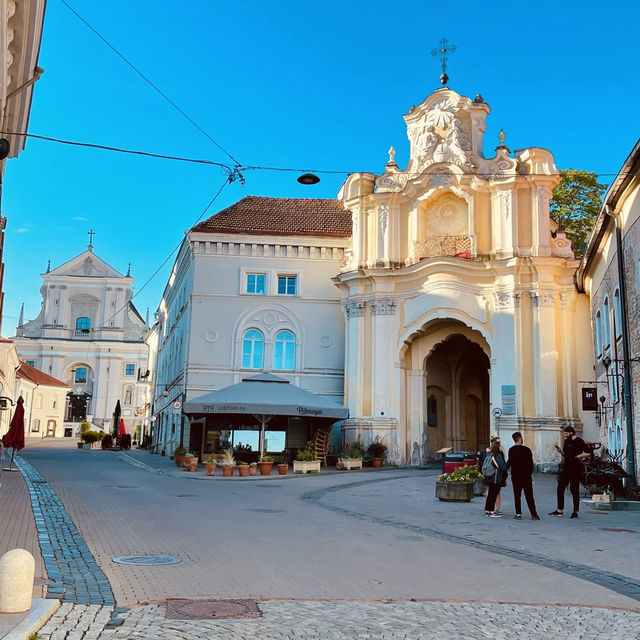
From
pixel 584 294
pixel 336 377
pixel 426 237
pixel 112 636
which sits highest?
pixel 426 237

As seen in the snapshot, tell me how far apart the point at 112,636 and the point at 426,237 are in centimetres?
3167

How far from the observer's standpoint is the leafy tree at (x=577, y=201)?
41219mm

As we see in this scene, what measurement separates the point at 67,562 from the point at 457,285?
90.2 feet

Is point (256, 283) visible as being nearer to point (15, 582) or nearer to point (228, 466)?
point (228, 466)

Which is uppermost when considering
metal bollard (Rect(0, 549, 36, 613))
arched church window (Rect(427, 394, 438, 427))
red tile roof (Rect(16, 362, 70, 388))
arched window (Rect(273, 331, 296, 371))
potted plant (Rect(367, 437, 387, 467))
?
red tile roof (Rect(16, 362, 70, 388))

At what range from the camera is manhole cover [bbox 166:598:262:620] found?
6.55 m

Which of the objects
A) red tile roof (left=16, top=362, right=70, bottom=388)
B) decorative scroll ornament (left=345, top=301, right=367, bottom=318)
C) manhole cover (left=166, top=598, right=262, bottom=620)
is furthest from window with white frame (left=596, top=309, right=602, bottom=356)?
red tile roof (left=16, top=362, right=70, bottom=388)

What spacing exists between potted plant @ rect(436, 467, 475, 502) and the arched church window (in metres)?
20.8

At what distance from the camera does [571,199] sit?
42.0 m

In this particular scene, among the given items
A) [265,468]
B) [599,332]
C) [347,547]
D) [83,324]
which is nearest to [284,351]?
[265,468]

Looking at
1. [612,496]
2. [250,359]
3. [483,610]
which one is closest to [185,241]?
[250,359]

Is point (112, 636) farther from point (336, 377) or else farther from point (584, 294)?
point (336, 377)

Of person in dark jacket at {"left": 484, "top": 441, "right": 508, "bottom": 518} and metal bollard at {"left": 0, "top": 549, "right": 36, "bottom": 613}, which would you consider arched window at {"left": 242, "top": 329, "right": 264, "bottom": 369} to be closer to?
person in dark jacket at {"left": 484, "top": 441, "right": 508, "bottom": 518}

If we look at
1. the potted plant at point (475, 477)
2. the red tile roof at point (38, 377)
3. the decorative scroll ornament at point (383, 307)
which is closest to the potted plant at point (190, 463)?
the decorative scroll ornament at point (383, 307)
